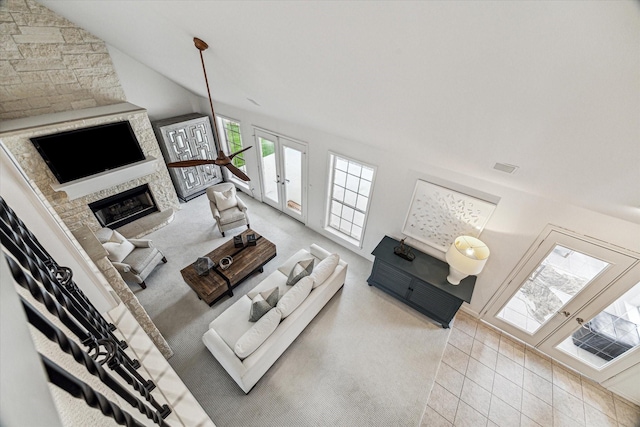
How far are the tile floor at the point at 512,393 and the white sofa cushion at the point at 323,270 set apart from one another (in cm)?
180

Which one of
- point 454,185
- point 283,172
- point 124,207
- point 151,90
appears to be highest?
point 151,90

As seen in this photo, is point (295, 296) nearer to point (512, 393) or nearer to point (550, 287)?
point (512, 393)

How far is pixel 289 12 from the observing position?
1.52 m

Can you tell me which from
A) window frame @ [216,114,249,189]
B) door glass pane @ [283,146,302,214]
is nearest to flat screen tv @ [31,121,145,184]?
window frame @ [216,114,249,189]

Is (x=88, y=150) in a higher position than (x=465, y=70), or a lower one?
lower

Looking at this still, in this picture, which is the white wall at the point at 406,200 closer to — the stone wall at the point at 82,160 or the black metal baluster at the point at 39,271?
the stone wall at the point at 82,160

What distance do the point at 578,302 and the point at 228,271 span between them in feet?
14.4

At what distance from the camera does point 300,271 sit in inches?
137

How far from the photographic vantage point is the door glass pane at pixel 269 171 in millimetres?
5320

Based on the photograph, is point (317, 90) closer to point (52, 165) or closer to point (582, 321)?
point (582, 321)

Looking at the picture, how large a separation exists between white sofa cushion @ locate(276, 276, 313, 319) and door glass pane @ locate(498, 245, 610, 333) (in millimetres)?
2682

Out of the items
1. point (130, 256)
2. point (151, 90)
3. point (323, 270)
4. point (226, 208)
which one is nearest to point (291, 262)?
point (323, 270)

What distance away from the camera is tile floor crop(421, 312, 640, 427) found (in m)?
2.82

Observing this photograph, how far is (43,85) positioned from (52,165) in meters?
1.18
